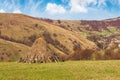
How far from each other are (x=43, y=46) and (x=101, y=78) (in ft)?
66.1

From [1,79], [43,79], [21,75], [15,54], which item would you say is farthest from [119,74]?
[15,54]

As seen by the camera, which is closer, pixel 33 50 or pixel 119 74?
pixel 119 74

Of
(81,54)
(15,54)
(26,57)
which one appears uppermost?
(26,57)

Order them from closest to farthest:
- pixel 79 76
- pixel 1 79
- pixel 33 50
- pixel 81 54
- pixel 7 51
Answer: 1. pixel 1 79
2. pixel 79 76
3. pixel 33 50
4. pixel 81 54
5. pixel 7 51

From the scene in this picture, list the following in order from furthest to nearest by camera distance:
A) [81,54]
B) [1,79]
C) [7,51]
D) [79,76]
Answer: [7,51] < [81,54] < [79,76] < [1,79]

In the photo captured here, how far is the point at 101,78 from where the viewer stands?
25609 millimetres

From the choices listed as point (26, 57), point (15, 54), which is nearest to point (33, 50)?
point (26, 57)

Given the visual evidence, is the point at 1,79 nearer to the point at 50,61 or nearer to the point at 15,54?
the point at 50,61

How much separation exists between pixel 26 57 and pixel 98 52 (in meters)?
34.3

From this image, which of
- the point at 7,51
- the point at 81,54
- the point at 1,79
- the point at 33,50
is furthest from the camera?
the point at 7,51

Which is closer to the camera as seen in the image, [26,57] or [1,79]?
[1,79]

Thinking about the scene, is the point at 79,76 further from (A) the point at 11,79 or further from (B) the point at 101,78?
(A) the point at 11,79

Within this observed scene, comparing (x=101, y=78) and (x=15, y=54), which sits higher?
(x=101, y=78)

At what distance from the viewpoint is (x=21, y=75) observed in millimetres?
27438
